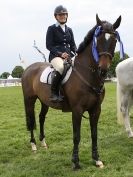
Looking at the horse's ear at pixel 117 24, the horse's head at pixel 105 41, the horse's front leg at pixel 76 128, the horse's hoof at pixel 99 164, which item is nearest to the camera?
the horse's head at pixel 105 41

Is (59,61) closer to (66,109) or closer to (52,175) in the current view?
(66,109)

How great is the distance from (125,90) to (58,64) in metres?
3.23

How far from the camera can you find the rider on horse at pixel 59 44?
7.60 meters

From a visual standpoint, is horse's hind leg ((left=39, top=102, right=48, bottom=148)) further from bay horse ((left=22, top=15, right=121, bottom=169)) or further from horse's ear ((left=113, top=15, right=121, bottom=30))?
horse's ear ((left=113, top=15, right=121, bottom=30))

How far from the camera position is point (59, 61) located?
25.2ft

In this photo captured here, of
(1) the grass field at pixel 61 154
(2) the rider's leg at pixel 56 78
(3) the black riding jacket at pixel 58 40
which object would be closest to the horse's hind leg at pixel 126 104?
(1) the grass field at pixel 61 154

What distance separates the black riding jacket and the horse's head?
4.32 feet

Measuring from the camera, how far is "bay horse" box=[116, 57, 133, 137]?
10.1 meters

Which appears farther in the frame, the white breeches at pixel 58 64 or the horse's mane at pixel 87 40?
the white breeches at pixel 58 64

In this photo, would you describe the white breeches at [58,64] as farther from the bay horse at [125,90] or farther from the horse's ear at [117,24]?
the bay horse at [125,90]

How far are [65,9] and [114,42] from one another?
1.64 metres

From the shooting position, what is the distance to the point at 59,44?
8.03m

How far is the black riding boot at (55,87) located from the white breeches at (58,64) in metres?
0.07

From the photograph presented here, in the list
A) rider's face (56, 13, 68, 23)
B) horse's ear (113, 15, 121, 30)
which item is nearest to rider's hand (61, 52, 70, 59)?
rider's face (56, 13, 68, 23)
